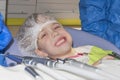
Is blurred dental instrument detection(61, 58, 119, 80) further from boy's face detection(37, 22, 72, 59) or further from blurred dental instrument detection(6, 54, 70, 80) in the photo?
boy's face detection(37, 22, 72, 59)

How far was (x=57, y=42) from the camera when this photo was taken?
1.46 metres

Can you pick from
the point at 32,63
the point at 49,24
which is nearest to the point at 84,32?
the point at 49,24

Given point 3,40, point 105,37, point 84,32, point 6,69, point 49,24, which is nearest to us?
point 6,69

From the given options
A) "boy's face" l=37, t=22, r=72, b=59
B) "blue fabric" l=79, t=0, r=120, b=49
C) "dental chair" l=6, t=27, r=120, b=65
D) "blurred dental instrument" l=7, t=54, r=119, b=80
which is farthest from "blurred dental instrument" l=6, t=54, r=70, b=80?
"blue fabric" l=79, t=0, r=120, b=49

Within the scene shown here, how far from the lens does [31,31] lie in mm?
1562

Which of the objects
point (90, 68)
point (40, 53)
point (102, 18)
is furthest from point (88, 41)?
point (90, 68)

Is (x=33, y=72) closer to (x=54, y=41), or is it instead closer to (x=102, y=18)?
(x=54, y=41)

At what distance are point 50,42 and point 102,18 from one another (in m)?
0.57

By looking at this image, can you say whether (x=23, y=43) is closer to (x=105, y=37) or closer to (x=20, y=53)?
(x=20, y=53)

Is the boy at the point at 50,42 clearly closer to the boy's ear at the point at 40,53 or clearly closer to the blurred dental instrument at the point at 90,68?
the boy's ear at the point at 40,53

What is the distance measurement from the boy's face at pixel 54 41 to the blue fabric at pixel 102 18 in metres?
0.41

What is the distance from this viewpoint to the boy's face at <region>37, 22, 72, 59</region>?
1.47 metres

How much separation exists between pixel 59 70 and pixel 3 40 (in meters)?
0.36

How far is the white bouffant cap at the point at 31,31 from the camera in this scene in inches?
60.9
